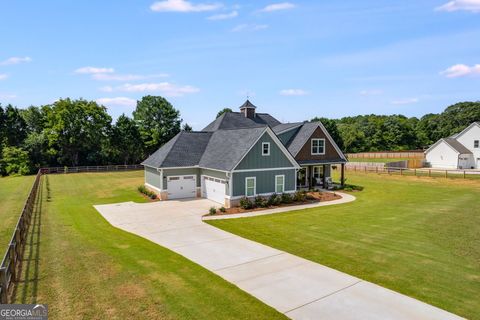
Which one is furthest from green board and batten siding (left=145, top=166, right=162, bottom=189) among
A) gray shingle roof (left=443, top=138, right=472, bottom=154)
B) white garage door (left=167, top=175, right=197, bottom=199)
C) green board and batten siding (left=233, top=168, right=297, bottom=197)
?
gray shingle roof (left=443, top=138, right=472, bottom=154)

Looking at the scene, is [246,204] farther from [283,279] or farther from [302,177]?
[283,279]

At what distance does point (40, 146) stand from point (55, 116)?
18.8 feet

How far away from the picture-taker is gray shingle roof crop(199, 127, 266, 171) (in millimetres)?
23453

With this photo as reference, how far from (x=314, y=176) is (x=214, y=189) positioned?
11.5 m

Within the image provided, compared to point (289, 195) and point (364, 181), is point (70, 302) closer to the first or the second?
point (289, 195)

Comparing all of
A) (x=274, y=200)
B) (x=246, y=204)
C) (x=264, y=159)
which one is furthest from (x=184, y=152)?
(x=274, y=200)

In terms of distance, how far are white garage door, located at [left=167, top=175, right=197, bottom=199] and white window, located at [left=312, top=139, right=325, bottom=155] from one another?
38.8ft

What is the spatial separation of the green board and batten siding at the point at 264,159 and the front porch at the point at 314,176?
5.22 m

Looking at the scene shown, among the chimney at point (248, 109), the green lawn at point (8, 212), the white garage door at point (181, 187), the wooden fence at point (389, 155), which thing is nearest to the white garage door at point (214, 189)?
the white garage door at point (181, 187)

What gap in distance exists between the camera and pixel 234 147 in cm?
2495

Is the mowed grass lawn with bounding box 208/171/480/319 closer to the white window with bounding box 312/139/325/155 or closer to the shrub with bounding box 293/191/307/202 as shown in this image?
the shrub with bounding box 293/191/307/202

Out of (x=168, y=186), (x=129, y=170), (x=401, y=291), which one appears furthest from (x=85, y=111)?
(x=401, y=291)

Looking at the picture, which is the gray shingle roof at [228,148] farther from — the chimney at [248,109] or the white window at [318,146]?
the chimney at [248,109]

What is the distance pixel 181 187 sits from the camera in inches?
1046
